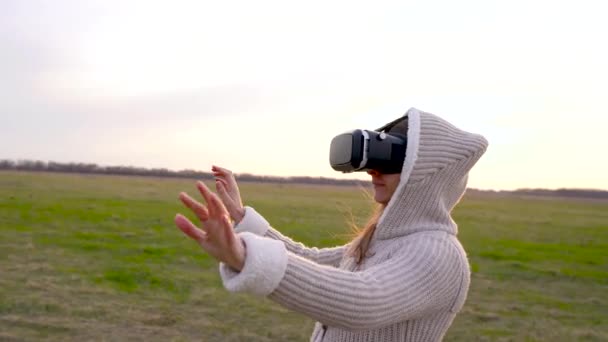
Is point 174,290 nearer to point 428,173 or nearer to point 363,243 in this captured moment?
point 363,243

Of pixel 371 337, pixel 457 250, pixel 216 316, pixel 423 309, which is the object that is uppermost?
pixel 457 250

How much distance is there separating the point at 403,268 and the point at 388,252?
0.18 metres

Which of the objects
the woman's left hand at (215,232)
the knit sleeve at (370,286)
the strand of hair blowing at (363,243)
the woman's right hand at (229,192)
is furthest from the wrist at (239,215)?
the woman's left hand at (215,232)

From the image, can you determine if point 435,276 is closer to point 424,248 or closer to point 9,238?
point 424,248

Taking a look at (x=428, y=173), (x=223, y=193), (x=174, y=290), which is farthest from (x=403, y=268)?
(x=174, y=290)

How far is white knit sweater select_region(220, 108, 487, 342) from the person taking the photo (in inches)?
49.8

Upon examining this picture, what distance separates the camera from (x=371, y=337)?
5.37 ft

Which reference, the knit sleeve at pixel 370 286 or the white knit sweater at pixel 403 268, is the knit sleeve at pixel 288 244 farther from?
the knit sleeve at pixel 370 286

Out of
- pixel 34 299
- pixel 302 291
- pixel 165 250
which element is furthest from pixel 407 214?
pixel 165 250

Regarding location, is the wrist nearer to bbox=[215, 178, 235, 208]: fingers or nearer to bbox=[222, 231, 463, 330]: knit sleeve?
bbox=[215, 178, 235, 208]: fingers

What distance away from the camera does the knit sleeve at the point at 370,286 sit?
126cm

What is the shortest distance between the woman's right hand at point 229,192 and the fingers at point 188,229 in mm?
1002

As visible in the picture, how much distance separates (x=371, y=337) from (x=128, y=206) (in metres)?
17.7

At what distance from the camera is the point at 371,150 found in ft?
5.31
